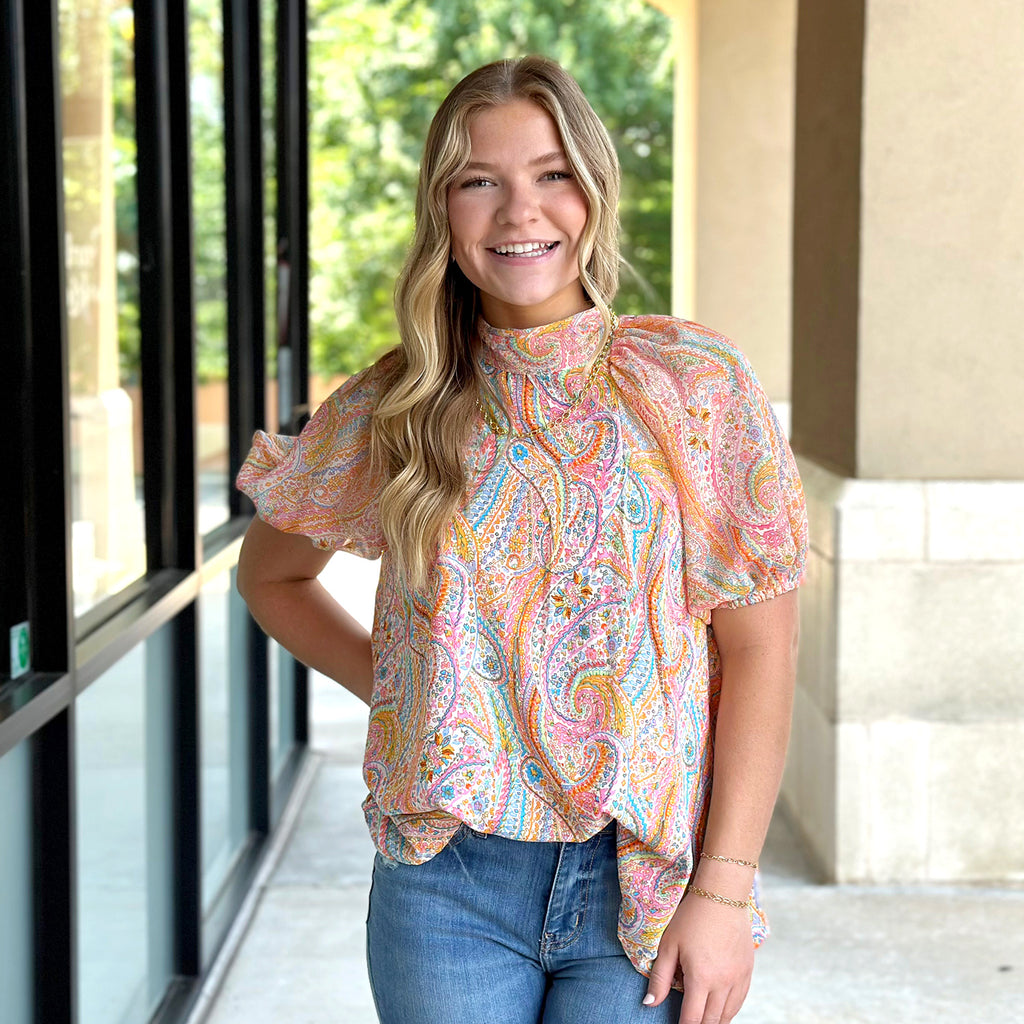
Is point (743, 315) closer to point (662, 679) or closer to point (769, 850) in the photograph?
point (769, 850)

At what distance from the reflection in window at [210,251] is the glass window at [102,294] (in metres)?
0.48

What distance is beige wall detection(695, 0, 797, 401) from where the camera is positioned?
9.15m

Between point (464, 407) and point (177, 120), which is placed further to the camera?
point (177, 120)

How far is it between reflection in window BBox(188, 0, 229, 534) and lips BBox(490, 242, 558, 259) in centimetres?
234

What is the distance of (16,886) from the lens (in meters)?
2.40

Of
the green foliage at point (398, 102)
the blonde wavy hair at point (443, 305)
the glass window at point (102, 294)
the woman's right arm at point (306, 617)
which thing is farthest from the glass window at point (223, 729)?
the green foliage at point (398, 102)

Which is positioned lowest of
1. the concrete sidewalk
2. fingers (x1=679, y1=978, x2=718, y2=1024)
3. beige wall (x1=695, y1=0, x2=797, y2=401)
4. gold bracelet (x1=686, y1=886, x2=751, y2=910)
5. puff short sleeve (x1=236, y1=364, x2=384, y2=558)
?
the concrete sidewalk

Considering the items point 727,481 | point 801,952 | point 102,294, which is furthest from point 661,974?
point 801,952

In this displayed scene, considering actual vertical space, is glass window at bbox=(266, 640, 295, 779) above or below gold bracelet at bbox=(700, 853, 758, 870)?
below

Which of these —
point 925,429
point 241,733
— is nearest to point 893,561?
point 925,429

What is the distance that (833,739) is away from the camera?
4.34 m

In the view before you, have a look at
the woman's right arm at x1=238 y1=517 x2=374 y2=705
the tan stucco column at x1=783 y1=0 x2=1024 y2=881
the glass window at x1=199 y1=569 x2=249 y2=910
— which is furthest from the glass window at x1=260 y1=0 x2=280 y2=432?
the woman's right arm at x1=238 y1=517 x2=374 y2=705

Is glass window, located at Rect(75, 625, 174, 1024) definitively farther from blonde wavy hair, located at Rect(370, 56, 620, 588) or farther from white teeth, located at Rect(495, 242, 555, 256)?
white teeth, located at Rect(495, 242, 555, 256)

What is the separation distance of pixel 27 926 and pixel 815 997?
2.03m
